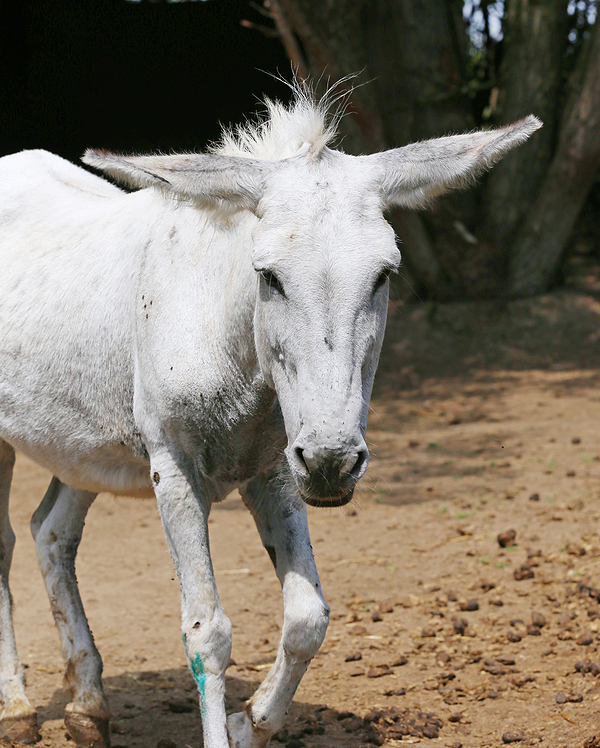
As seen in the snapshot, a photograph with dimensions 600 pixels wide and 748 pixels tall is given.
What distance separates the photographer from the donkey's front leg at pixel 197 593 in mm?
2568

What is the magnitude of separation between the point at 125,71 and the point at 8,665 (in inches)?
404

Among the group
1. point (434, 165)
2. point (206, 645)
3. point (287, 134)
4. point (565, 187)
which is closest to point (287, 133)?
point (287, 134)

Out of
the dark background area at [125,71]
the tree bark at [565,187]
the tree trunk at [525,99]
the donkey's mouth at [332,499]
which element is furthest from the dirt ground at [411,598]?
the dark background area at [125,71]

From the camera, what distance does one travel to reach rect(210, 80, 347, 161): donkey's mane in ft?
7.87

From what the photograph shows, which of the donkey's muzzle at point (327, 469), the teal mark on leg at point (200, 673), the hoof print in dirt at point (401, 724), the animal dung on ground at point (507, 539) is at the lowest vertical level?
the animal dung on ground at point (507, 539)

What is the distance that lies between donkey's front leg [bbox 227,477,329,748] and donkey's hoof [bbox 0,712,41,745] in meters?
1.03

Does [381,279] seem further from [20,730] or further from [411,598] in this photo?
[411,598]

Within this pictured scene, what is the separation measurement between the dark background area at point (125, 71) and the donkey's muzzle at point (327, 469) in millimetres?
10267

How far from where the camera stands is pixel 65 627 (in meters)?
3.46

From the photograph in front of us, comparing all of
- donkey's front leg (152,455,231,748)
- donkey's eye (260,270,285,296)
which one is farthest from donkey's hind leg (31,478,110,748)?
donkey's eye (260,270,285,296)

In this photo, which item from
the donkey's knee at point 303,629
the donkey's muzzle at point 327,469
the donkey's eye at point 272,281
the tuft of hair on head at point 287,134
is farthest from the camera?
the donkey's knee at point 303,629

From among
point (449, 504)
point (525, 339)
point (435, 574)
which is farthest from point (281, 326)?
point (525, 339)

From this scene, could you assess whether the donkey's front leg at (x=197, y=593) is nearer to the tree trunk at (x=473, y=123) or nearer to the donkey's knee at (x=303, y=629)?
the donkey's knee at (x=303, y=629)

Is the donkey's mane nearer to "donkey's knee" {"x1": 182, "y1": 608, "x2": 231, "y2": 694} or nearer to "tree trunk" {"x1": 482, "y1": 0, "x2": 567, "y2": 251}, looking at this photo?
"donkey's knee" {"x1": 182, "y1": 608, "x2": 231, "y2": 694}
